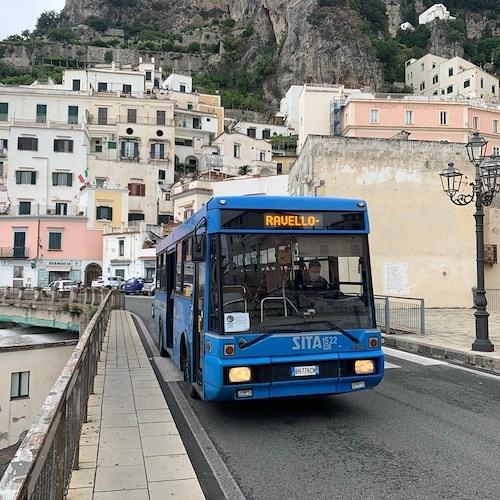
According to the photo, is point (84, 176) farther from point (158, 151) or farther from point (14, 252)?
point (14, 252)

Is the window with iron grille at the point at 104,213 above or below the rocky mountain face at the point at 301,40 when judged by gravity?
below

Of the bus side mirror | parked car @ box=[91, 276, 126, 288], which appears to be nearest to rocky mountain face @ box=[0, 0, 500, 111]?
parked car @ box=[91, 276, 126, 288]

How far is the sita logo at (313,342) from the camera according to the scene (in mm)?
6137

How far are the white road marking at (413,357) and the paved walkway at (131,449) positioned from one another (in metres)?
6.00

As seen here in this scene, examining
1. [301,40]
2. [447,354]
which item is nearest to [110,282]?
[447,354]

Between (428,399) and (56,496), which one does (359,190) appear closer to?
(428,399)

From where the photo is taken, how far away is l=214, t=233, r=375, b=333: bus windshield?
6.18 m

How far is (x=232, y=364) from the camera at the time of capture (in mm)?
5910

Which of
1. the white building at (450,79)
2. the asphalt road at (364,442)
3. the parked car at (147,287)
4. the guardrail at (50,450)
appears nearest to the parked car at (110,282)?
the parked car at (147,287)

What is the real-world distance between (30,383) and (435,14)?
115701mm

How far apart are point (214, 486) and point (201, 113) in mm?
72854

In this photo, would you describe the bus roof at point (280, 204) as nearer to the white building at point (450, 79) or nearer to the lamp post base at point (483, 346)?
the lamp post base at point (483, 346)

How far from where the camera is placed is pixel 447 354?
1179 centimetres

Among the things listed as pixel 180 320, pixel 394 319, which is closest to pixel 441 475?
pixel 180 320
